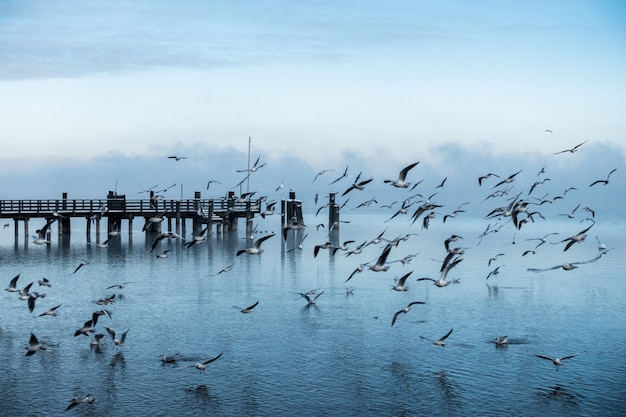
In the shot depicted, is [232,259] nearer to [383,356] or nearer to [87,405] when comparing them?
[383,356]

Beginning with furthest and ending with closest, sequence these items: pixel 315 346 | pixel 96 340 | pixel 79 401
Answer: pixel 315 346 → pixel 96 340 → pixel 79 401

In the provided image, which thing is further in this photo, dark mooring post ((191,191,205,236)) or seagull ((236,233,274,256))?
dark mooring post ((191,191,205,236))

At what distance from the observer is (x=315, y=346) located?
30734mm

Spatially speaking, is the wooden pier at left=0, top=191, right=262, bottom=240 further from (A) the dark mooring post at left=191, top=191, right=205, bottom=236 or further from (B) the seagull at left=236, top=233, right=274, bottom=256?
(B) the seagull at left=236, top=233, right=274, bottom=256

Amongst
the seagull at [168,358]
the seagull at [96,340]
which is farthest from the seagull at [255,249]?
the seagull at [96,340]

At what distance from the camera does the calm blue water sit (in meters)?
24.0

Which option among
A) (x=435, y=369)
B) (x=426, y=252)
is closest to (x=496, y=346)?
(x=435, y=369)

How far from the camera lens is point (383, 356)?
96.2ft

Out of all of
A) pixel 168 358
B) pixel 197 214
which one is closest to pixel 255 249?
pixel 168 358

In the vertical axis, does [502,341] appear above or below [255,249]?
below

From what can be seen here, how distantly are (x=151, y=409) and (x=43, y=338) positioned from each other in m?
10.5

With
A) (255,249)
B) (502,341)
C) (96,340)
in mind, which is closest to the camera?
(96,340)

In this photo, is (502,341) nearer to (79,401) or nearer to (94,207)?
(79,401)

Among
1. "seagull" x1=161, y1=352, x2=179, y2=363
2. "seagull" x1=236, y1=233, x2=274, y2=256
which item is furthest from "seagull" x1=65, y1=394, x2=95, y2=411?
"seagull" x1=236, y1=233, x2=274, y2=256
